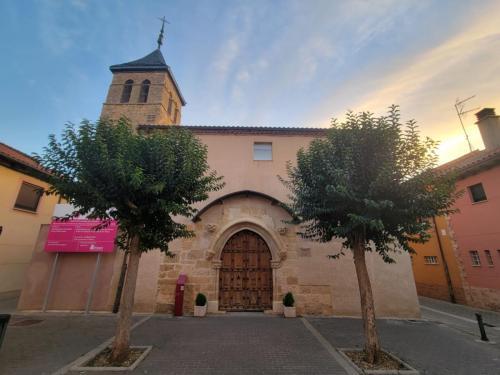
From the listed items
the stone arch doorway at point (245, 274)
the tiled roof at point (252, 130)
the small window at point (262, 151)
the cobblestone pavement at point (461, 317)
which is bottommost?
the cobblestone pavement at point (461, 317)

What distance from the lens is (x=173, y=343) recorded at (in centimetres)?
610

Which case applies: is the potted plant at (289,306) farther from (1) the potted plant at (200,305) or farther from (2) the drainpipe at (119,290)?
(2) the drainpipe at (119,290)

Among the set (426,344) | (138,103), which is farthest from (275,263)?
(138,103)

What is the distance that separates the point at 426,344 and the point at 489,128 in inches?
568

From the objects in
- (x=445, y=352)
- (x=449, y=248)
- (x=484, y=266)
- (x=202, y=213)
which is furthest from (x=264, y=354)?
(x=449, y=248)

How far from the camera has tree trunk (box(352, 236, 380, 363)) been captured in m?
5.20

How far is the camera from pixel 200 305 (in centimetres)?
886

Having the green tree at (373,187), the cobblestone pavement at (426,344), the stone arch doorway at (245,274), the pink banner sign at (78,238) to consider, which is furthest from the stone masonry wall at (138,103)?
the cobblestone pavement at (426,344)

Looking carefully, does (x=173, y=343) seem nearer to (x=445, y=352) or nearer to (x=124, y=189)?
(x=124, y=189)

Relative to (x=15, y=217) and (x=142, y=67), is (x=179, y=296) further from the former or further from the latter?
(x=142, y=67)

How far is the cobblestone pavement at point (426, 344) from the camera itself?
5.09m

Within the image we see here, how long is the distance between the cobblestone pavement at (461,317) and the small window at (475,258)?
2.43 m

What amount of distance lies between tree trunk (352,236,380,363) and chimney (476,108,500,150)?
14.5 m

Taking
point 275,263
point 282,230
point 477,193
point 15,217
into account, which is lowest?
point 275,263
